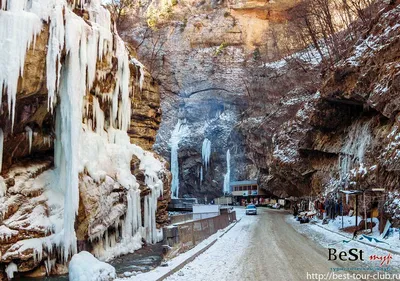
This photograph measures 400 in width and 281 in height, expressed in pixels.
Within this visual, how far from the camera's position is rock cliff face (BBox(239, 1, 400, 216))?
1944cm

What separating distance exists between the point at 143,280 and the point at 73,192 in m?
6.86

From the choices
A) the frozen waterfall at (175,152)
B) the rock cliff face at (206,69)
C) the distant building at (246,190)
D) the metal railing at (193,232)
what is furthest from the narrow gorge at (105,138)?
the frozen waterfall at (175,152)

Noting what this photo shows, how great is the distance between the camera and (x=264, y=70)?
58.1 m

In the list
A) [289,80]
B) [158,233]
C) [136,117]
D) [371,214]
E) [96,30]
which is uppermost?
[289,80]

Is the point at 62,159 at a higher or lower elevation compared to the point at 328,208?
higher

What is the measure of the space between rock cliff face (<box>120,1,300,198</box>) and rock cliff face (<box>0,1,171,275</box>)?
36410 mm

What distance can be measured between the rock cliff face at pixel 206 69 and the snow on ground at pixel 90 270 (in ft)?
151

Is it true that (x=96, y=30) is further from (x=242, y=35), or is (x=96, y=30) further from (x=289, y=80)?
(x=242, y=35)

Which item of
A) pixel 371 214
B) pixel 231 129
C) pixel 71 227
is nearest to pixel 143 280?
pixel 71 227

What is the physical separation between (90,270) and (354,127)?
2337cm

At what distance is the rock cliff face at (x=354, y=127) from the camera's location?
1944 centimetres

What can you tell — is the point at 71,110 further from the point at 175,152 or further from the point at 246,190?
the point at 246,190

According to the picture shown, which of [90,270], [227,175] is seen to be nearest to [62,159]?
[90,270]

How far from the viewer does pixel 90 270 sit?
31.5 ft
